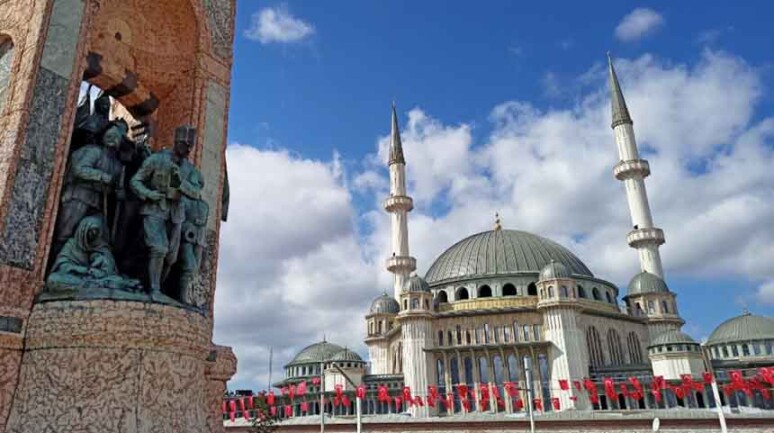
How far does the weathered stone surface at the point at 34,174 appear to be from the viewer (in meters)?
4.39

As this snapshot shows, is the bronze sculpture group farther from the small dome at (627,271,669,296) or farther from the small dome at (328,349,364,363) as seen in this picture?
the small dome at (627,271,669,296)

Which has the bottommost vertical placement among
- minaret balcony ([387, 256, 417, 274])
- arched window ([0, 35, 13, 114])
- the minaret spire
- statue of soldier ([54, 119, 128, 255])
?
statue of soldier ([54, 119, 128, 255])

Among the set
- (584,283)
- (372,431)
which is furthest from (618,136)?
(372,431)

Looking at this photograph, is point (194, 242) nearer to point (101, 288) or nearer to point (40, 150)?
point (101, 288)

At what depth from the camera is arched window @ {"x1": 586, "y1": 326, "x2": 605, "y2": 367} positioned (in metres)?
41.7

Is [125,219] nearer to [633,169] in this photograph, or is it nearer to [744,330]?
[633,169]

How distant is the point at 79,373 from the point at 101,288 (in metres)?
0.64

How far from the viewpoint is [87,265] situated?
4.67 metres

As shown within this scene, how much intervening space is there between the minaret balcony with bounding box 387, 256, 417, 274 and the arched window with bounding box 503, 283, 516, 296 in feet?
25.1

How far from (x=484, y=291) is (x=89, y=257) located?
44527mm

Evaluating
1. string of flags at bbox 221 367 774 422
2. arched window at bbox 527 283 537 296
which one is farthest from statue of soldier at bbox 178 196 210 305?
arched window at bbox 527 283 537 296

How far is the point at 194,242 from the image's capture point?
526 cm

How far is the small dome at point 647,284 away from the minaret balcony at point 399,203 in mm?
19430

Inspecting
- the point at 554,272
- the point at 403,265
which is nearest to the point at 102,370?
the point at 554,272
